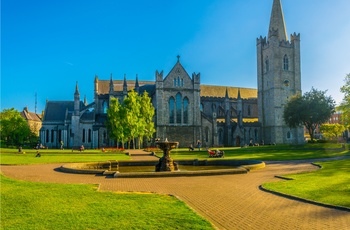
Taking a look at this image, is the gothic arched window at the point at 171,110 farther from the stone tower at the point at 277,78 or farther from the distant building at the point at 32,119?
the distant building at the point at 32,119

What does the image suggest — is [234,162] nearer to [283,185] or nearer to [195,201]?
[283,185]

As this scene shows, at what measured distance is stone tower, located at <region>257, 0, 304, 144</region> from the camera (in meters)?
76.9

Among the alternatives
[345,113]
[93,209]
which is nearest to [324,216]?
[93,209]

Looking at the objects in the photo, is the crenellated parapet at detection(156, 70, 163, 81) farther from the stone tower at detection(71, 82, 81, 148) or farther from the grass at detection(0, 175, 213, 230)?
the grass at detection(0, 175, 213, 230)

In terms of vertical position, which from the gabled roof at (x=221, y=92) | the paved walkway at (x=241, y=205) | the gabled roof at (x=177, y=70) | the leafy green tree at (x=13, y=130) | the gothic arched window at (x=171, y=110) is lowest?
the paved walkway at (x=241, y=205)

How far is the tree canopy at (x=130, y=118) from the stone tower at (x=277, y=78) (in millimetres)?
33614

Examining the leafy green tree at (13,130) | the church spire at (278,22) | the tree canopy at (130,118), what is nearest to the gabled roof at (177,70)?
the tree canopy at (130,118)

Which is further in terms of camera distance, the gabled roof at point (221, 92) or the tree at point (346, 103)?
the gabled roof at point (221, 92)

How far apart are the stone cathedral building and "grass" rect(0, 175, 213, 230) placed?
54.2m

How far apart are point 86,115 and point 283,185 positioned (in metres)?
61.0

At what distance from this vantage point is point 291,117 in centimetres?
6075

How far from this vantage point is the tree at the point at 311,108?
2266 inches

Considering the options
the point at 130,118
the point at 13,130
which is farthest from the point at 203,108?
the point at 13,130

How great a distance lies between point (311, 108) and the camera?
57.8m
